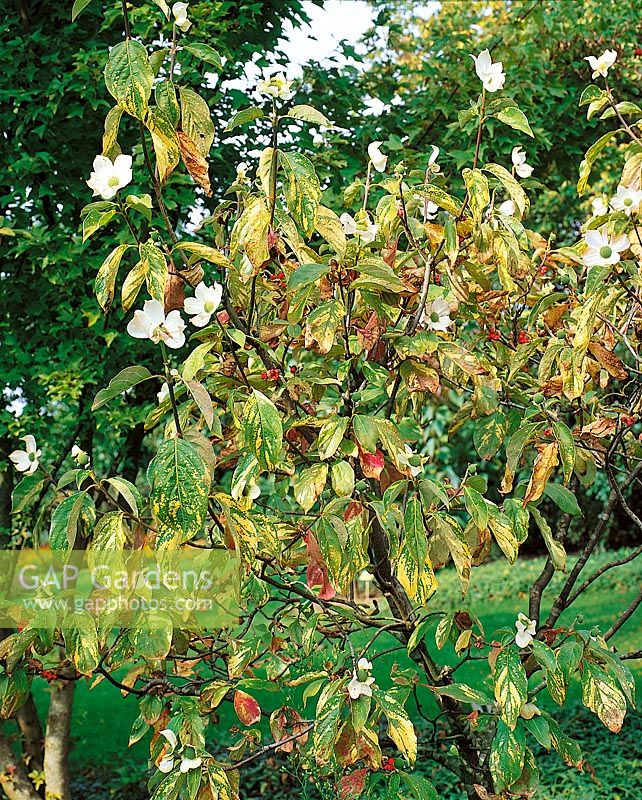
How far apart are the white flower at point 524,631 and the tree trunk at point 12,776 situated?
6.99 ft

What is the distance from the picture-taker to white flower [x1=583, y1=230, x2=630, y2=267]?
1.50 metres

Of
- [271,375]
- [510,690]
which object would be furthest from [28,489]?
[510,690]

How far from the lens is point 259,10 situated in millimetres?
2764

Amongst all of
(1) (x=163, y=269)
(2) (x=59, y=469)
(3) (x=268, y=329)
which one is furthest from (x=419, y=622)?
(2) (x=59, y=469)

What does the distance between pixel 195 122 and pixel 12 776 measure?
2507 mm

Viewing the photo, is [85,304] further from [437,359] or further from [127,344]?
[437,359]

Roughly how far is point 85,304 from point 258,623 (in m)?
1.16

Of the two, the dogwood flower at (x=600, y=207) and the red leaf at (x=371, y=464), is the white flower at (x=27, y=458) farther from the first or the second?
the dogwood flower at (x=600, y=207)

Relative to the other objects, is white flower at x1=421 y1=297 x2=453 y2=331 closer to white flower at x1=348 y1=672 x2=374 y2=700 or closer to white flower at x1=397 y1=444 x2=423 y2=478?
white flower at x1=397 y1=444 x2=423 y2=478

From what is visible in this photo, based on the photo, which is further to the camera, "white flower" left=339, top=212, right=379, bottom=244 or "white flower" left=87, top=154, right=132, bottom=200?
"white flower" left=339, top=212, right=379, bottom=244

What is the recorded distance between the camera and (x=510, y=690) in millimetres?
1380

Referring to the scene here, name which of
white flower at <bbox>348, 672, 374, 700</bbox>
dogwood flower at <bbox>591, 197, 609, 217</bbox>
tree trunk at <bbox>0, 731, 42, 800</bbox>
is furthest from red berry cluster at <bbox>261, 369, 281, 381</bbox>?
tree trunk at <bbox>0, 731, 42, 800</bbox>

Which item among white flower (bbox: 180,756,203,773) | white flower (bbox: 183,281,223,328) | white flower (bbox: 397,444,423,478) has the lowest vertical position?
white flower (bbox: 180,756,203,773)

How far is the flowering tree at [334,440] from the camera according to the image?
1.23 metres
